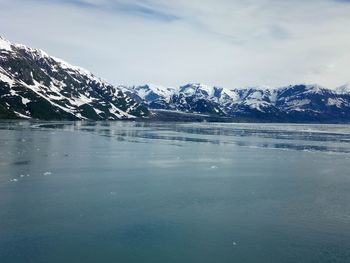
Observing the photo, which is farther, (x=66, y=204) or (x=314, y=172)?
(x=314, y=172)

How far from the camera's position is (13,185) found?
34.4 m

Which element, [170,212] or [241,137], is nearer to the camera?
[170,212]

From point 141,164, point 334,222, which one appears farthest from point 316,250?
point 141,164

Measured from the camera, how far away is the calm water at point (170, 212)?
832 inches

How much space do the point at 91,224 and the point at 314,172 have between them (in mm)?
28828

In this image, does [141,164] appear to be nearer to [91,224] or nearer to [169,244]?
[91,224]

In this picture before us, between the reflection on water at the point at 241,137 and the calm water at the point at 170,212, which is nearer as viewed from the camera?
the calm water at the point at 170,212

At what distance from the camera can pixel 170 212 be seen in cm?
2809

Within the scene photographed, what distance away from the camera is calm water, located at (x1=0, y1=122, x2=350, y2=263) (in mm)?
21141

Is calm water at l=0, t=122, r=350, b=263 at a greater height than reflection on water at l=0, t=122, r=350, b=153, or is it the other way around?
reflection on water at l=0, t=122, r=350, b=153

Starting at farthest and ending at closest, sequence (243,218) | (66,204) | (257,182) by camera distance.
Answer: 1. (257,182)
2. (66,204)
3. (243,218)

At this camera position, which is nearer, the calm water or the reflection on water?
the calm water

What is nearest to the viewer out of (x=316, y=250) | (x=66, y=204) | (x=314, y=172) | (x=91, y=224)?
(x=316, y=250)

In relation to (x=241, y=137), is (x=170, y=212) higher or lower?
lower
